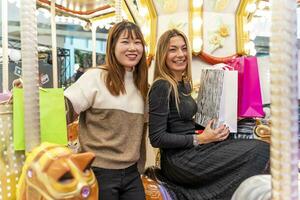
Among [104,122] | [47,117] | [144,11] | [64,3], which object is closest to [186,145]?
[104,122]

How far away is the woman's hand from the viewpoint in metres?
1.51

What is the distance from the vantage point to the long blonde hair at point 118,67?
135 centimetres

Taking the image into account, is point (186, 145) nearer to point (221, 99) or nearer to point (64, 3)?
point (221, 99)

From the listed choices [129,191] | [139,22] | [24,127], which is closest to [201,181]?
[129,191]

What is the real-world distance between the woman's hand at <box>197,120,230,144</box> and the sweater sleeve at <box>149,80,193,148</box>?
0.29 feet

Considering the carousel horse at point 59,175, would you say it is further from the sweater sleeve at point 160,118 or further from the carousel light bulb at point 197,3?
the carousel light bulb at point 197,3

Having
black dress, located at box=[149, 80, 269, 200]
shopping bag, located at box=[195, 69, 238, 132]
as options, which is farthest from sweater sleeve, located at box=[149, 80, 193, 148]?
A: shopping bag, located at box=[195, 69, 238, 132]

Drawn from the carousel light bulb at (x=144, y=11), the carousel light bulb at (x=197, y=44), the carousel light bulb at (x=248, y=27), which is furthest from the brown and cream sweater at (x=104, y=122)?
the carousel light bulb at (x=248, y=27)

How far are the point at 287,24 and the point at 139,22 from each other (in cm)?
189

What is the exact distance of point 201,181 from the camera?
4.79 feet

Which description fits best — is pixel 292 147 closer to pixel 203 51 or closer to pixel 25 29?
pixel 25 29

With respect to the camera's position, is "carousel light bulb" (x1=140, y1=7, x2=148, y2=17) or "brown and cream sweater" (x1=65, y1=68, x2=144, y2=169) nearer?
"brown and cream sweater" (x1=65, y1=68, x2=144, y2=169)

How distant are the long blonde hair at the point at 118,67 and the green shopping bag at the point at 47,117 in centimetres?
22

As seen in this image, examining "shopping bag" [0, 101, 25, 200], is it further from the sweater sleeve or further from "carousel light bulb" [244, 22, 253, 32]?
"carousel light bulb" [244, 22, 253, 32]
